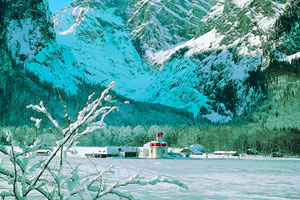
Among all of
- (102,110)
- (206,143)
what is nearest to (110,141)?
(206,143)

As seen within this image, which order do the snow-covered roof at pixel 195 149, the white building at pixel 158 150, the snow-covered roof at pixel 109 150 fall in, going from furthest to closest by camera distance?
the snow-covered roof at pixel 195 149, the white building at pixel 158 150, the snow-covered roof at pixel 109 150

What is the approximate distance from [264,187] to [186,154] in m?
97.4

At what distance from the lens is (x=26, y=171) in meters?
5.98

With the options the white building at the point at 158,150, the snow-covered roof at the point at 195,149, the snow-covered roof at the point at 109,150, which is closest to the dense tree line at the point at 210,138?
the snow-covered roof at the point at 195,149

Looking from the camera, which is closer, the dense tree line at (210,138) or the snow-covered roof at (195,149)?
the snow-covered roof at (195,149)

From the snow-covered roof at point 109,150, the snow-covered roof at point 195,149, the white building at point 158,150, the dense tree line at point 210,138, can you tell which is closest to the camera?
the snow-covered roof at point 109,150

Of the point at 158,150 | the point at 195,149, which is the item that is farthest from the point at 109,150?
the point at 195,149

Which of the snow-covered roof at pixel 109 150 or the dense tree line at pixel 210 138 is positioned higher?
the dense tree line at pixel 210 138

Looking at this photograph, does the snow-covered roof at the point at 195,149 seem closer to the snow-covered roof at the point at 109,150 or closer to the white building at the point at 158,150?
the white building at the point at 158,150

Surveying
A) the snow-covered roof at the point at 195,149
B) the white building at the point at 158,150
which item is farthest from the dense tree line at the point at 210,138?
the white building at the point at 158,150

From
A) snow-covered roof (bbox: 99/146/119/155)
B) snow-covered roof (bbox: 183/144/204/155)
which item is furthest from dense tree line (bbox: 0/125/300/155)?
snow-covered roof (bbox: 99/146/119/155)

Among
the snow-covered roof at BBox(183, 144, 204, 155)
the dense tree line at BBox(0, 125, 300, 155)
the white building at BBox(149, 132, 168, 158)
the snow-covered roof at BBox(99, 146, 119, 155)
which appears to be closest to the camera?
the snow-covered roof at BBox(99, 146, 119, 155)

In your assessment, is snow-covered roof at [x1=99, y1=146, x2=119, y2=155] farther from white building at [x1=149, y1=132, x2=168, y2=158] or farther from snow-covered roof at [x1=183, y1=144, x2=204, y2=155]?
snow-covered roof at [x1=183, y1=144, x2=204, y2=155]

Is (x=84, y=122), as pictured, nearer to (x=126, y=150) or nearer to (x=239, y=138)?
Result: (x=126, y=150)
